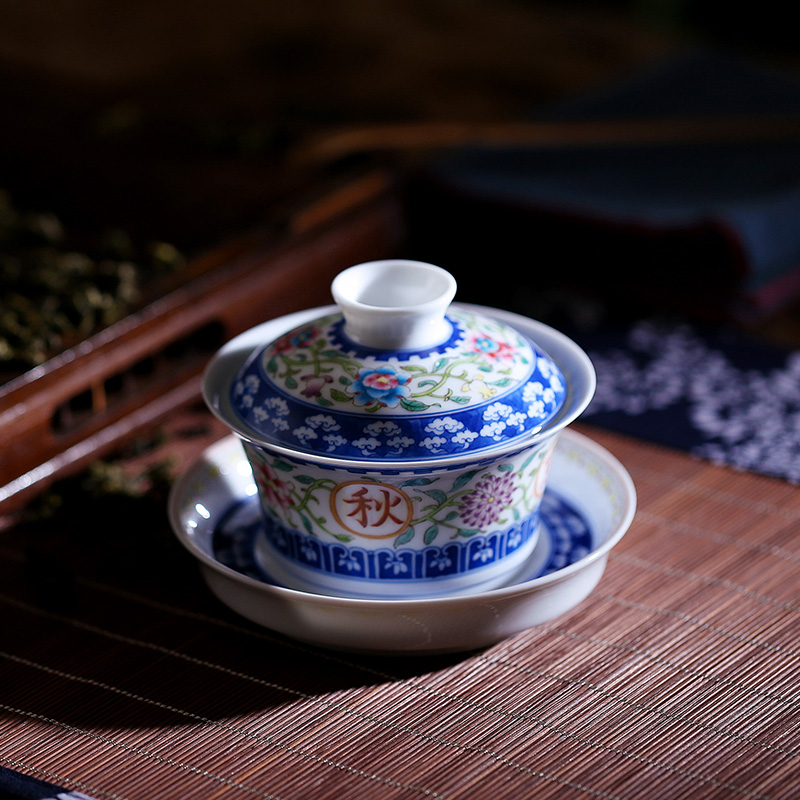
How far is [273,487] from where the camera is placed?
26.9 inches

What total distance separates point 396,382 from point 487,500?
0.32 feet

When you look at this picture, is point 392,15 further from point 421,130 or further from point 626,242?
point 626,242

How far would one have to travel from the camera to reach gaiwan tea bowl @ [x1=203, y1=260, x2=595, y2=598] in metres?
0.63

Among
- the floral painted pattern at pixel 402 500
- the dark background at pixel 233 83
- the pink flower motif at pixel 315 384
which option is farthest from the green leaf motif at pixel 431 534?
the dark background at pixel 233 83

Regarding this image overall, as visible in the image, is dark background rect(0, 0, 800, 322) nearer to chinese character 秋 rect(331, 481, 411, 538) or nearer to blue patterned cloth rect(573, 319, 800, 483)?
blue patterned cloth rect(573, 319, 800, 483)

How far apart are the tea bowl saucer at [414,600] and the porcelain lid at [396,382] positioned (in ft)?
0.30

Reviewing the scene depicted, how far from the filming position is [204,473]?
31.7 inches

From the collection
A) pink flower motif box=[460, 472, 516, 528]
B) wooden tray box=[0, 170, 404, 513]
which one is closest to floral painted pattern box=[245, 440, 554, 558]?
pink flower motif box=[460, 472, 516, 528]

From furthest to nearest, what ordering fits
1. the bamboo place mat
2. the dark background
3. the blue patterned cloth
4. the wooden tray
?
1. the dark background
2. the blue patterned cloth
3. the wooden tray
4. the bamboo place mat

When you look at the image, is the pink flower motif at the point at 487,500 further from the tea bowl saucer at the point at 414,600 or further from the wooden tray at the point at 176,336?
the wooden tray at the point at 176,336

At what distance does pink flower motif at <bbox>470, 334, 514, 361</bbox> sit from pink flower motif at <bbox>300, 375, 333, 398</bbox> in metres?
0.10

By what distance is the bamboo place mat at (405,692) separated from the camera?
0.59 metres

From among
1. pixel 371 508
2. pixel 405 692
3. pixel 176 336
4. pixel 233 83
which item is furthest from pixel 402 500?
pixel 233 83

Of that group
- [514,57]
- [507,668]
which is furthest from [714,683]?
[514,57]
